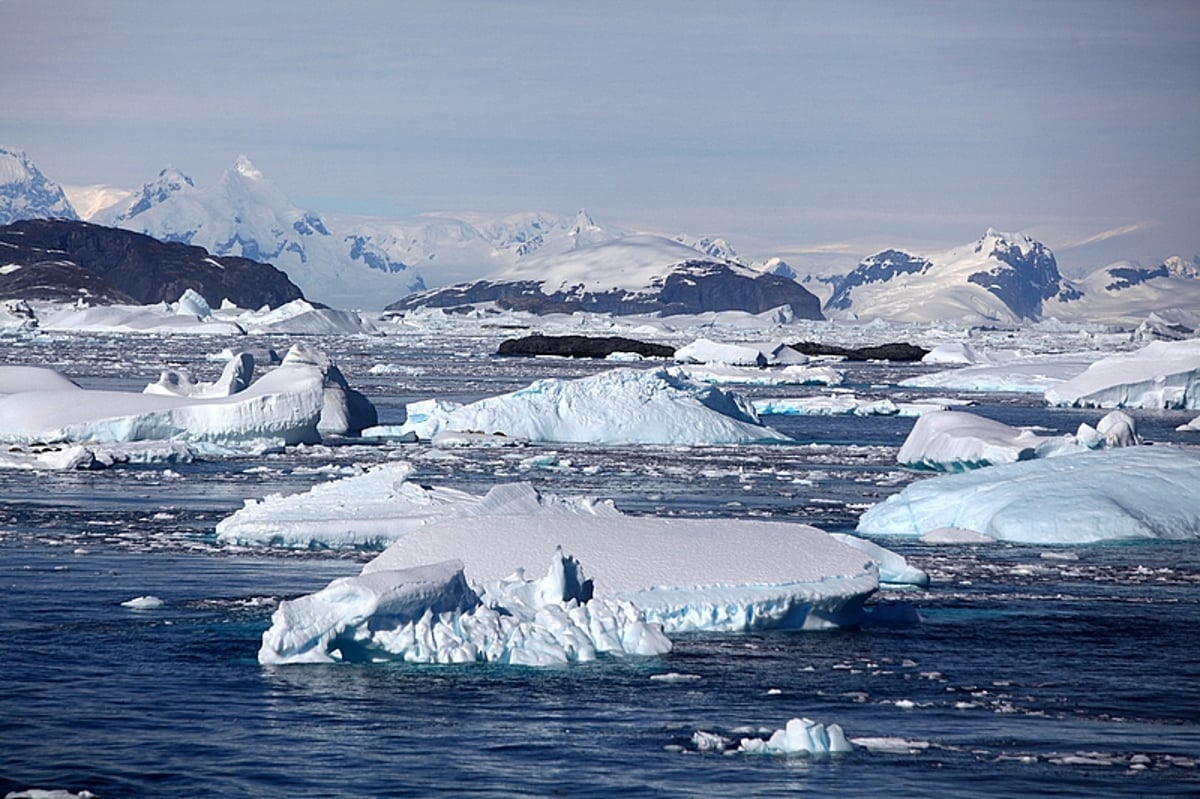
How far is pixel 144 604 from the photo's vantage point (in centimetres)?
1279

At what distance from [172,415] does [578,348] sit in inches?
1936

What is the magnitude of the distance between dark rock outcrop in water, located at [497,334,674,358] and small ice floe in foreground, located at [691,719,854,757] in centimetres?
6181

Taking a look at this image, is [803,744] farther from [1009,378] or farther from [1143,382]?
[1009,378]

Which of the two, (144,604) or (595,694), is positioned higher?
(144,604)

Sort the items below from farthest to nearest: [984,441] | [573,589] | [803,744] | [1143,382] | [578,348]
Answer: [578,348] → [1143,382] → [984,441] → [573,589] → [803,744]

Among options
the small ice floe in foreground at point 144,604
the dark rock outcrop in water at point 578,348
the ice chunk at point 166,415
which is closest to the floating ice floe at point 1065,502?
the small ice floe in foreground at point 144,604

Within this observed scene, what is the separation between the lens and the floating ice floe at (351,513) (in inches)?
632

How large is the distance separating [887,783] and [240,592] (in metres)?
6.69

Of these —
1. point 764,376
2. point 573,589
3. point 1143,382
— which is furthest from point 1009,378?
point 573,589

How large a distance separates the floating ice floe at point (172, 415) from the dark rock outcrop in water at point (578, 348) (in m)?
44.5

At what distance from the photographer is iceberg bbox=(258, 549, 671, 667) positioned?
10.8 m

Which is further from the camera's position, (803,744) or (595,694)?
(595,694)

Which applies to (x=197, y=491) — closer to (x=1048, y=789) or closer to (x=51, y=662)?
(x=51, y=662)

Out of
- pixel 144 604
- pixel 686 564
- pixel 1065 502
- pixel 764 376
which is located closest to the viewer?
pixel 686 564
